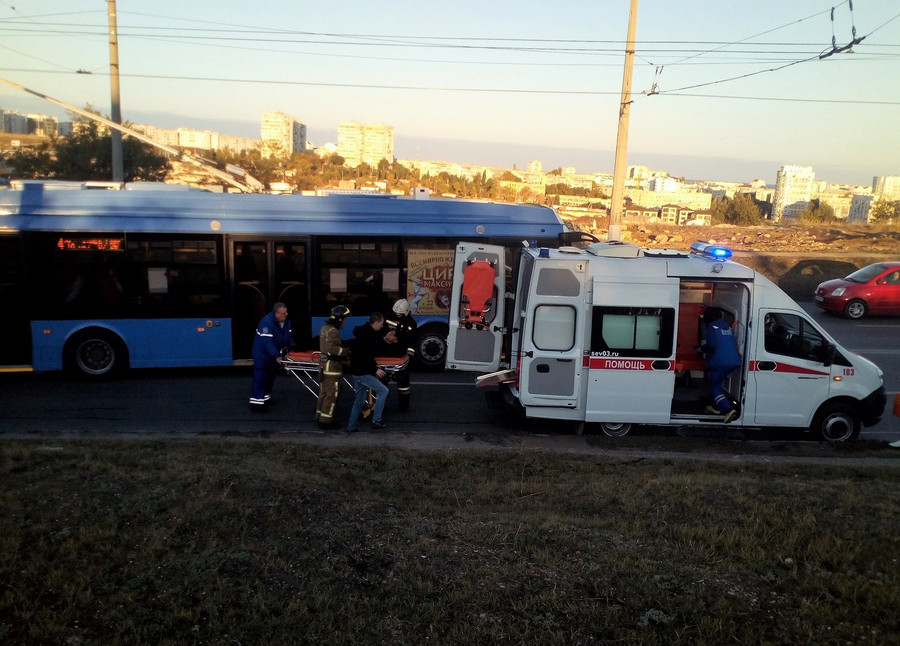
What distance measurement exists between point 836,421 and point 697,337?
218 cm

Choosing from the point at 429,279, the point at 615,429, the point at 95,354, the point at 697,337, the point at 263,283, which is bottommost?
the point at 615,429

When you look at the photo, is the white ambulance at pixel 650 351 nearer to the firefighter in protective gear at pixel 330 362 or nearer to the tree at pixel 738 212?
the firefighter in protective gear at pixel 330 362

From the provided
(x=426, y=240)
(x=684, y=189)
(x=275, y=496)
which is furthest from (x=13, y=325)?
(x=684, y=189)

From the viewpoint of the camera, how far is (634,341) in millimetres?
9250

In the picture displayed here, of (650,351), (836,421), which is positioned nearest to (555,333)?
(650,351)

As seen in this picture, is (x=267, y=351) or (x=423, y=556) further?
(x=267, y=351)

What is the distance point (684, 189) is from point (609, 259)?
335 feet

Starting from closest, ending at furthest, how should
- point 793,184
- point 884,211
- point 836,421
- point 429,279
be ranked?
point 836,421
point 429,279
point 884,211
point 793,184

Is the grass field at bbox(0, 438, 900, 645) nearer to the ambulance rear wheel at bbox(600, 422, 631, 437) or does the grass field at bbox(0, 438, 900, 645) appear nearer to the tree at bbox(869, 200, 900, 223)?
the ambulance rear wheel at bbox(600, 422, 631, 437)

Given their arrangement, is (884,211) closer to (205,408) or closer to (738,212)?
(738,212)

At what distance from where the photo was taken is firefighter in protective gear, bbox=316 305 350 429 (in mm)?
9727

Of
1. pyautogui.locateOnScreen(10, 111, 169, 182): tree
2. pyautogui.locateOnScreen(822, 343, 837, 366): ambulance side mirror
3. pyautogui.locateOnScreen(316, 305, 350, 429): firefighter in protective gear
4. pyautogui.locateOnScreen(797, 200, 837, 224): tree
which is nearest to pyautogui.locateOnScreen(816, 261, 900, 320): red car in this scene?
pyautogui.locateOnScreen(822, 343, 837, 366): ambulance side mirror

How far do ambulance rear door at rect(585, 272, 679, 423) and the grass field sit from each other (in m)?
2.03

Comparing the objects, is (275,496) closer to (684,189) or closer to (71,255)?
(71,255)
